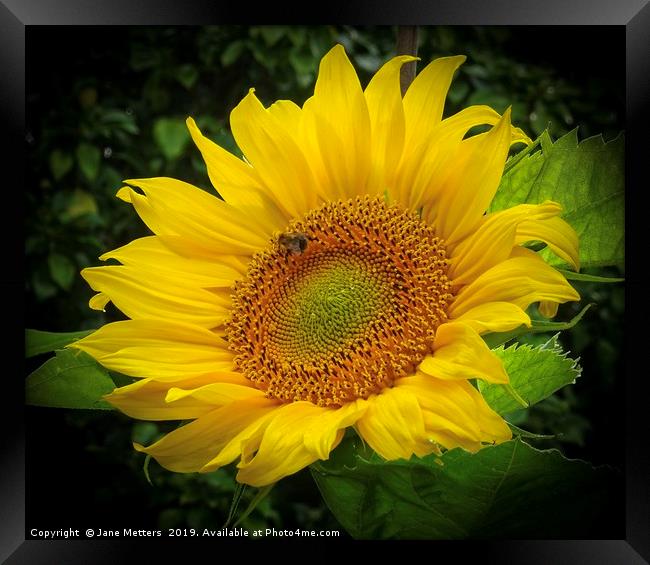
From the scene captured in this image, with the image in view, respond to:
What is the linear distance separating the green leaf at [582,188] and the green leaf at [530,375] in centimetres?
9

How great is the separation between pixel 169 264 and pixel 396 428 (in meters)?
0.30

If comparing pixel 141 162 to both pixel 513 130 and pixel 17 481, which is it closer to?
pixel 17 481

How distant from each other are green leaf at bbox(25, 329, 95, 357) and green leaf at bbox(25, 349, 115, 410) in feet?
0.08

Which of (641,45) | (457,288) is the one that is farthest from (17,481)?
(641,45)

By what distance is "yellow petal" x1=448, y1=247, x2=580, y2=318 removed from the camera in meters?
0.69

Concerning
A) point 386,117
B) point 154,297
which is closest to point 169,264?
point 154,297

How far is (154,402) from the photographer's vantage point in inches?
29.7

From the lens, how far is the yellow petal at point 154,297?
2.69 feet

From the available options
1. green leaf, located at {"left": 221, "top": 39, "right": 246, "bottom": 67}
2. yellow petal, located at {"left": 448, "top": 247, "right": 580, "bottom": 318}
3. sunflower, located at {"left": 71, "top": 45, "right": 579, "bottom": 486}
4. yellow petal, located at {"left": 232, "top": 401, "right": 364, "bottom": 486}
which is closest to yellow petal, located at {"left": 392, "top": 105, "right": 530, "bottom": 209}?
sunflower, located at {"left": 71, "top": 45, "right": 579, "bottom": 486}

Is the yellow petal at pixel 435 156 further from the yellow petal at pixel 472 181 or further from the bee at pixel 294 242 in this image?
the bee at pixel 294 242

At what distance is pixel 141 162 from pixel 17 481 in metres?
0.42

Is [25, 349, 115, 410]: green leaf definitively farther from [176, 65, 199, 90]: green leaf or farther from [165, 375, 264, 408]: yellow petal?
[176, 65, 199, 90]: green leaf

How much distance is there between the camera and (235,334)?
32.9 inches
